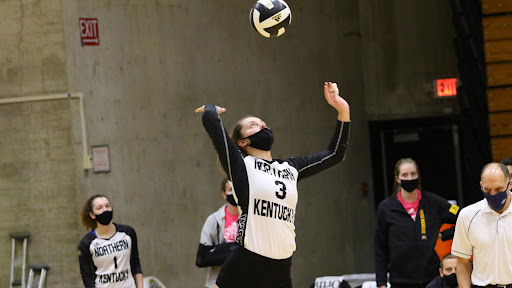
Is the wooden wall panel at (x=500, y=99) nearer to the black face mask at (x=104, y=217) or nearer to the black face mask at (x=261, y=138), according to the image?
the black face mask at (x=104, y=217)

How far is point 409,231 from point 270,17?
2678 millimetres

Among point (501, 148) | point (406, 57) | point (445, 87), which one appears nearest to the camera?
point (501, 148)

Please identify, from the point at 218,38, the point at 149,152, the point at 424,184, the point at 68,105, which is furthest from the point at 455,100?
the point at 68,105

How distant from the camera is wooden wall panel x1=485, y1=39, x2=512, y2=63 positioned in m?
10.6

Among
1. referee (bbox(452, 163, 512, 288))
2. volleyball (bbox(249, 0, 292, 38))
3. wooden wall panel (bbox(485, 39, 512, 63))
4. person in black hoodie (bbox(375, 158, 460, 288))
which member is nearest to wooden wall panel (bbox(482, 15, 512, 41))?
wooden wall panel (bbox(485, 39, 512, 63))

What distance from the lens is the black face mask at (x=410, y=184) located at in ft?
24.4

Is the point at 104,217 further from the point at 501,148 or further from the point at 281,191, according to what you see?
the point at 501,148

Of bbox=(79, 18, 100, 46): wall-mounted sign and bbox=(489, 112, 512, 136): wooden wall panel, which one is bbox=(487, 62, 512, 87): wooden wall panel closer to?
bbox=(489, 112, 512, 136): wooden wall panel

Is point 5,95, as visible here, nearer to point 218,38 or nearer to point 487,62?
point 218,38

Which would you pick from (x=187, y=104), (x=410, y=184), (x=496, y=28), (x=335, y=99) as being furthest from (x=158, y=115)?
(x=335, y=99)

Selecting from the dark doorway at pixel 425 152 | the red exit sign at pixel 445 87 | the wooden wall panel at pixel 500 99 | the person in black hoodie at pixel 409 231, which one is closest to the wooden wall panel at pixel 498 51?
the wooden wall panel at pixel 500 99

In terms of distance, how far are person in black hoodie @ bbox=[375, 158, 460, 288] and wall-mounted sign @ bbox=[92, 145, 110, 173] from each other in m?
3.84

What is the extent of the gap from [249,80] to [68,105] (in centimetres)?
242

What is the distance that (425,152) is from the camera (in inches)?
495
